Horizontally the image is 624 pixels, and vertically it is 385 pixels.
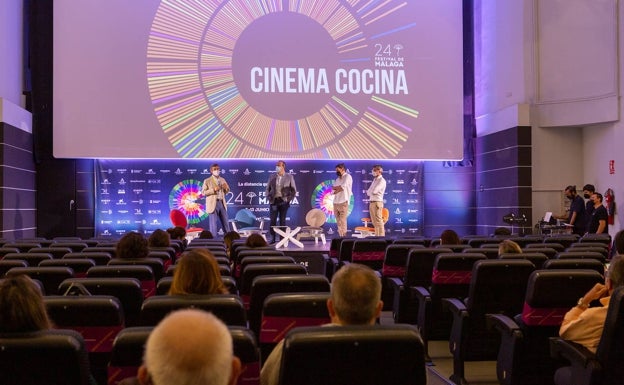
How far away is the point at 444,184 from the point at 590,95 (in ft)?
11.5

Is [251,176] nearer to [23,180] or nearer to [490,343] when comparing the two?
[23,180]

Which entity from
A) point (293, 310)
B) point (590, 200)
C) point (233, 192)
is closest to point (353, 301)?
point (293, 310)

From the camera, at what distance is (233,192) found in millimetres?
13008

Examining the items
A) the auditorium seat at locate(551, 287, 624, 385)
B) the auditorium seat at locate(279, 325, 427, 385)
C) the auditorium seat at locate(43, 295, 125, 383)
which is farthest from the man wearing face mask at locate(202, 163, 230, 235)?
the auditorium seat at locate(279, 325, 427, 385)

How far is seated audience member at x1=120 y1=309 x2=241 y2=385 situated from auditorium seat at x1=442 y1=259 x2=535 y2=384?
2.68 metres

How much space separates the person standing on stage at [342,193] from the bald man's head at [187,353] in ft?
32.2

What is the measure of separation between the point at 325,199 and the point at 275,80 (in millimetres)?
2802

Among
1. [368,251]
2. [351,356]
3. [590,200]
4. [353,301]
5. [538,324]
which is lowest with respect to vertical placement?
[538,324]

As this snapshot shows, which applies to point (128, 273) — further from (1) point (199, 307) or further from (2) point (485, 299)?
(2) point (485, 299)

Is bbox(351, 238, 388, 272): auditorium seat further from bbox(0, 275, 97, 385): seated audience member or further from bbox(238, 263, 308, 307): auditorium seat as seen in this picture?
bbox(0, 275, 97, 385): seated audience member

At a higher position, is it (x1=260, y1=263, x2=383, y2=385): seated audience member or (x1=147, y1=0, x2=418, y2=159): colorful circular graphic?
(x1=147, y1=0, x2=418, y2=159): colorful circular graphic

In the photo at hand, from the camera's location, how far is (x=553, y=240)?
22.3 ft

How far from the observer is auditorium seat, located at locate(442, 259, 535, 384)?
368 centimetres

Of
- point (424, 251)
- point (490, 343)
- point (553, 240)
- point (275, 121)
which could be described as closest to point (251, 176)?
point (275, 121)
